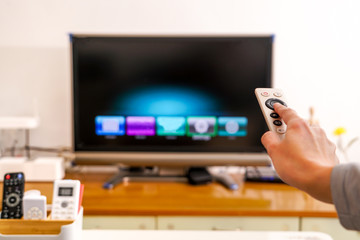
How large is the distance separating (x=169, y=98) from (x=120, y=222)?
669 millimetres

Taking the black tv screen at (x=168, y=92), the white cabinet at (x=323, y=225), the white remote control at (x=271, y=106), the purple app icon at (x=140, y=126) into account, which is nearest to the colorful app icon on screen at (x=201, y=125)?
the black tv screen at (x=168, y=92)

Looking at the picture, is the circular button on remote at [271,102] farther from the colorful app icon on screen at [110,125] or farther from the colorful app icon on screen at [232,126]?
the colorful app icon on screen at [110,125]

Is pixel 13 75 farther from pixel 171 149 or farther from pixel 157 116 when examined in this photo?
pixel 171 149

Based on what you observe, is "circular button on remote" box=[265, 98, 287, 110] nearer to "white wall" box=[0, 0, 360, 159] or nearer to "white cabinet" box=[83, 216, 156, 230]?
"white cabinet" box=[83, 216, 156, 230]

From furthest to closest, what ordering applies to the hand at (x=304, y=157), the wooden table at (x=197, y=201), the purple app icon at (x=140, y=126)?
the purple app icon at (x=140, y=126) < the wooden table at (x=197, y=201) < the hand at (x=304, y=157)


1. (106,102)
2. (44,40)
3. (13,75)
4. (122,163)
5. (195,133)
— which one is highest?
(44,40)

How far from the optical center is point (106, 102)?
158 cm

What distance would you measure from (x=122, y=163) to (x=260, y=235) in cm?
89

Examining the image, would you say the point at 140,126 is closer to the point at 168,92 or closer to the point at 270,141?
the point at 168,92

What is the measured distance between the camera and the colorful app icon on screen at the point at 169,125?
1600 millimetres

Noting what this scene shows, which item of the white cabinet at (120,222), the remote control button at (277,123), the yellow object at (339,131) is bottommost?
the white cabinet at (120,222)

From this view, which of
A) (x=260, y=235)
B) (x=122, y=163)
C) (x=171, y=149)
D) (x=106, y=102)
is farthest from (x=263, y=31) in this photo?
(x=260, y=235)

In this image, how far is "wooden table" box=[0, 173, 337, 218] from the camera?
1.24 meters

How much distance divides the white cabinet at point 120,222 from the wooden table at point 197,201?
0.10ft
